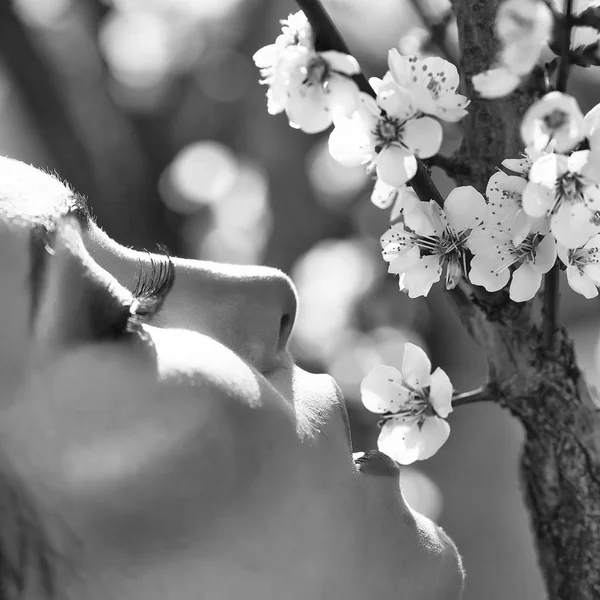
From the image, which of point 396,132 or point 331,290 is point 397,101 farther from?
point 331,290

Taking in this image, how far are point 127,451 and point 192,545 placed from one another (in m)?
0.06

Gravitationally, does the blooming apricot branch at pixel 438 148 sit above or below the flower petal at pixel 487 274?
above

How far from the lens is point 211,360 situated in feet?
1.54

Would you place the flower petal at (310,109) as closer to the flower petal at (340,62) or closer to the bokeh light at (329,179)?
the flower petal at (340,62)

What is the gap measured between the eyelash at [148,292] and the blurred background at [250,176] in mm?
1170

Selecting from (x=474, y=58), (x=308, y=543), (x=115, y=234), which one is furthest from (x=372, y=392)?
(x=115, y=234)

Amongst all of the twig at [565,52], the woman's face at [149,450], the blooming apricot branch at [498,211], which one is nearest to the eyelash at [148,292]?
the woman's face at [149,450]

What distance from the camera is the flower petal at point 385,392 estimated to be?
0.53 meters

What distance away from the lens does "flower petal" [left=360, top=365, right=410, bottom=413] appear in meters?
0.53

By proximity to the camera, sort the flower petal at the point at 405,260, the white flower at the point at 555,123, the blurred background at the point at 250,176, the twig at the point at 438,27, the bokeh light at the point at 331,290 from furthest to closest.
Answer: the bokeh light at the point at 331,290
the blurred background at the point at 250,176
the twig at the point at 438,27
the flower petal at the point at 405,260
the white flower at the point at 555,123

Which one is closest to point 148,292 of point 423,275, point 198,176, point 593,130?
point 423,275

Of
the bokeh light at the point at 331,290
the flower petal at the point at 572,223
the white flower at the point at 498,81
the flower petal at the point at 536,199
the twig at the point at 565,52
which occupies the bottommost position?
the flower petal at the point at 572,223

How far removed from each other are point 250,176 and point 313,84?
1.64 metres

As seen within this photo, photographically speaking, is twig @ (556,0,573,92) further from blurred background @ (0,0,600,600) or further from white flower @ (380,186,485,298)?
blurred background @ (0,0,600,600)
